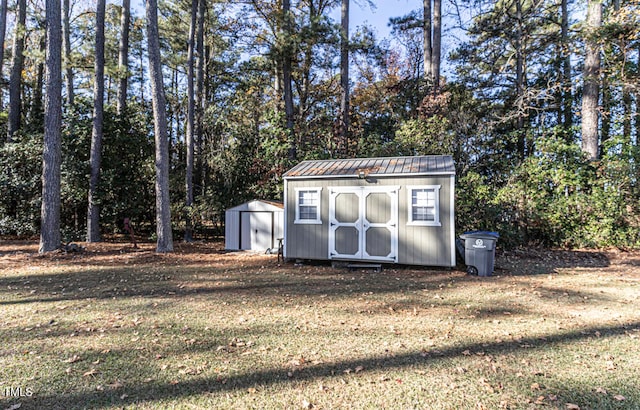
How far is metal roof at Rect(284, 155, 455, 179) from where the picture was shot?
8.28 metres

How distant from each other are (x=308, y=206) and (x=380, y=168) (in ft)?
7.08

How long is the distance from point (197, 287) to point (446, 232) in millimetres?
5556

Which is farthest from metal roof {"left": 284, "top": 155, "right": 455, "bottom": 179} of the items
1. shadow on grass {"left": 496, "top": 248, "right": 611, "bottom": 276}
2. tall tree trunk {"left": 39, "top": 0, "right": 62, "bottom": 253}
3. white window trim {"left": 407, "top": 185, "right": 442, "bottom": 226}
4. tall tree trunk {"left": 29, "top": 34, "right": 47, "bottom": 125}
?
tall tree trunk {"left": 29, "top": 34, "right": 47, "bottom": 125}

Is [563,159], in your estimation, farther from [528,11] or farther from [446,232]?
[528,11]

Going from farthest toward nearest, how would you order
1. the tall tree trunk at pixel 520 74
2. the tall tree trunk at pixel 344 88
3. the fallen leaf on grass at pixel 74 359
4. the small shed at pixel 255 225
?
the tall tree trunk at pixel 344 88 < the tall tree trunk at pixel 520 74 < the small shed at pixel 255 225 < the fallen leaf on grass at pixel 74 359

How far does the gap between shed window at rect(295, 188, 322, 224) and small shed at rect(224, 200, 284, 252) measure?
1402 millimetres

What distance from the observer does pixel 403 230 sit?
8414 millimetres

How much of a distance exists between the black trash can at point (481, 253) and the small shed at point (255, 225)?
5.46 meters

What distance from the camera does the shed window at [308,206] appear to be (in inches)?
365

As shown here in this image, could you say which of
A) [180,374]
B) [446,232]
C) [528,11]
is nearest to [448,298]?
[446,232]

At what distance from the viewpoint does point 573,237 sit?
1110 cm

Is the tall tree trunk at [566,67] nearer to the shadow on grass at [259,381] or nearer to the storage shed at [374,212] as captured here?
the storage shed at [374,212]

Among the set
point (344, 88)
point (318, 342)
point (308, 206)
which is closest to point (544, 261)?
point (308, 206)

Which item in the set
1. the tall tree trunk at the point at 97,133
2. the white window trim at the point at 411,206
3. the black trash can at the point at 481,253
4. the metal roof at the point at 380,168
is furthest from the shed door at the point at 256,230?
the tall tree trunk at the point at 97,133
